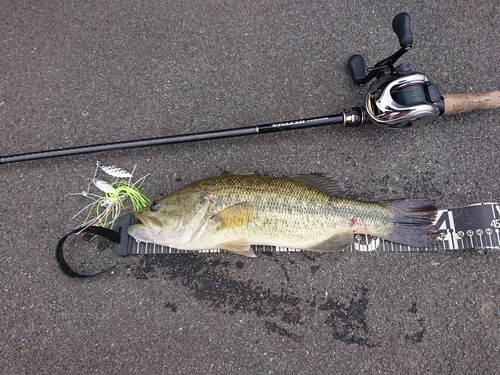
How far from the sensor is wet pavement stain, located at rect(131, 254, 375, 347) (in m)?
2.63

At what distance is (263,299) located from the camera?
8.78 ft

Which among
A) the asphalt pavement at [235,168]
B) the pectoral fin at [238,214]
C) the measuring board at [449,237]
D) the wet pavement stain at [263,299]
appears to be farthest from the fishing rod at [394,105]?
the wet pavement stain at [263,299]

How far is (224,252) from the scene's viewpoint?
2.76 metres

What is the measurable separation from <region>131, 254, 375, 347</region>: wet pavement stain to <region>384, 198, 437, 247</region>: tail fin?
0.57 m

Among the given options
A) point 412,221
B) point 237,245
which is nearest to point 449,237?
point 412,221

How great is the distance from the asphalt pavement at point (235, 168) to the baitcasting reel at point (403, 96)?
0.48 m

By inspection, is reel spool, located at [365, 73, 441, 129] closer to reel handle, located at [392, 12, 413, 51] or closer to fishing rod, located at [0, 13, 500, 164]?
fishing rod, located at [0, 13, 500, 164]

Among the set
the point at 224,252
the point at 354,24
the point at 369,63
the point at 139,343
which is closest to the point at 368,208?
the point at 224,252

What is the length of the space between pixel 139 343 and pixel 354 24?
3.67 meters

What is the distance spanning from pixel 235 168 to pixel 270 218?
71 cm

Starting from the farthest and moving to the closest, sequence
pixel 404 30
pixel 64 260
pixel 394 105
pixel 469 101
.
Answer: pixel 64 260, pixel 469 101, pixel 394 105, pixel 404 30

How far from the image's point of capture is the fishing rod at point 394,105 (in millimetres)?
2346

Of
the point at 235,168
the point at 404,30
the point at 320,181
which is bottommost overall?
the point at 320,181

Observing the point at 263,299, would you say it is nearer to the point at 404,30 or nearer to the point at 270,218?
the point at 270,218
